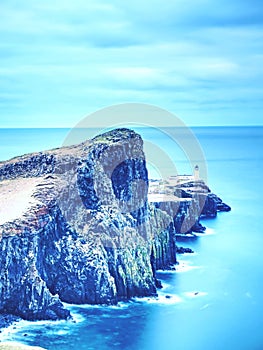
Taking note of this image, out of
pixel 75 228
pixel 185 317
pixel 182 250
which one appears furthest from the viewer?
pixel 182 250

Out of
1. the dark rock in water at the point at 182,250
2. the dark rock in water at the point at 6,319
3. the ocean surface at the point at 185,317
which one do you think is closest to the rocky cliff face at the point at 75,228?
the dark rock in water at the point at 6,319

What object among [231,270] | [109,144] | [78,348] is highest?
[109,144]

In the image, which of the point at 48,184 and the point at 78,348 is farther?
the point at 48,184

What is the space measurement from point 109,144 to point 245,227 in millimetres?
49890

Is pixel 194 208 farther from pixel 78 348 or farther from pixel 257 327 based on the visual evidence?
pixel 78 348

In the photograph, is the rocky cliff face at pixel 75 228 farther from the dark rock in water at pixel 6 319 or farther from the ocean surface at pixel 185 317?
the ocean surface at pixel 185 317

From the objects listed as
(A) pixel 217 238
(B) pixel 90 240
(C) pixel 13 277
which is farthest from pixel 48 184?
(A) pixel 217 238

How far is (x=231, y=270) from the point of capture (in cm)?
9075

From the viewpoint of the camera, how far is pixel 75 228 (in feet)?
246

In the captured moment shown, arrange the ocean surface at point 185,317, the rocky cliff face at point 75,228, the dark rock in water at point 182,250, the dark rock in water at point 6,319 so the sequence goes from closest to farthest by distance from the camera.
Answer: the dark rock in water at point 6,319, the ocean surface at point 185,317, the rocky cliff face at point 75,228, the dark rock in water at point 182,250

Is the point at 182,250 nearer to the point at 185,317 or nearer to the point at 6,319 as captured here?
the point at 185,317

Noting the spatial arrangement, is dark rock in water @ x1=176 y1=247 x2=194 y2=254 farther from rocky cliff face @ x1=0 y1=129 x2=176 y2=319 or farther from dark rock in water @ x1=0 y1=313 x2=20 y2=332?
dark rock in water @ x1=0 y1=313 x2=20 y2=332

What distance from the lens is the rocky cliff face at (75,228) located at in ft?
220

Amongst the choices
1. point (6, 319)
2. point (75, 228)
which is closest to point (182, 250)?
point (75, 228)
